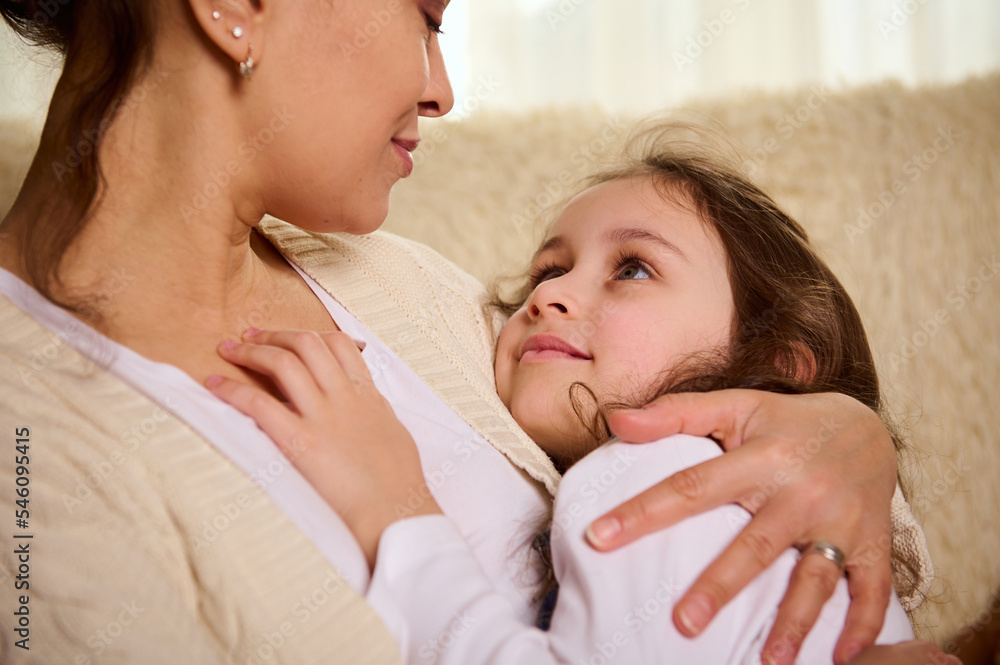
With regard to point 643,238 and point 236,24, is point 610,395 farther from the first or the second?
point 236,24

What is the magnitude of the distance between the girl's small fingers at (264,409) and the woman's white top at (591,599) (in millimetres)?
146

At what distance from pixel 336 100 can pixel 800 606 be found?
0.74 metres

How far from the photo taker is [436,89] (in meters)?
1.01

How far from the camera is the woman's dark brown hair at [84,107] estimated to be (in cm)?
84

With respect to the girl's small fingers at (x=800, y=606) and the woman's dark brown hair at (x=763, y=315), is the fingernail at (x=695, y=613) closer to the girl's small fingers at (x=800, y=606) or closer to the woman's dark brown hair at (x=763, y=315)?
the girl's small fingers at (x=800, y=606)

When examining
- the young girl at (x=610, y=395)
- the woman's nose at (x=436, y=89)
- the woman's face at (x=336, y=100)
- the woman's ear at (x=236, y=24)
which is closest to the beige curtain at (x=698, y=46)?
the young girl at (x=610, y=395)

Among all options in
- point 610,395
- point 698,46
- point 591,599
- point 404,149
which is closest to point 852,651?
point 591,599

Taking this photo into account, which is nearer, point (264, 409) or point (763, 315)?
point (264, 409)

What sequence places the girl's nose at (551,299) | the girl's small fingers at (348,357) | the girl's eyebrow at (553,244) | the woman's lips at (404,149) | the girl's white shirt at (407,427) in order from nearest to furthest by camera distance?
the girl's white shirt at (407,427) < the girl's small fingers at (348,357) < the woman's lips at (404,149) < the girl's nose at (551,299) < the girl's eyebrow at (553,244)

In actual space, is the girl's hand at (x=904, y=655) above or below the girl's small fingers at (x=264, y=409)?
below

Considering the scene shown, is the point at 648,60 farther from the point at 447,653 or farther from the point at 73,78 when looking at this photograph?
the point at 447,653

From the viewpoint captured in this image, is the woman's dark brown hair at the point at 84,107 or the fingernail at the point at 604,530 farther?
the woman's dark brown hair at the point at 84,107

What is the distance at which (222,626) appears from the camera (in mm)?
681

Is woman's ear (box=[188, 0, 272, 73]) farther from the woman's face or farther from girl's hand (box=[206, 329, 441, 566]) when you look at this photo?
girl's hand (box=[206, 329, 441, 566])
